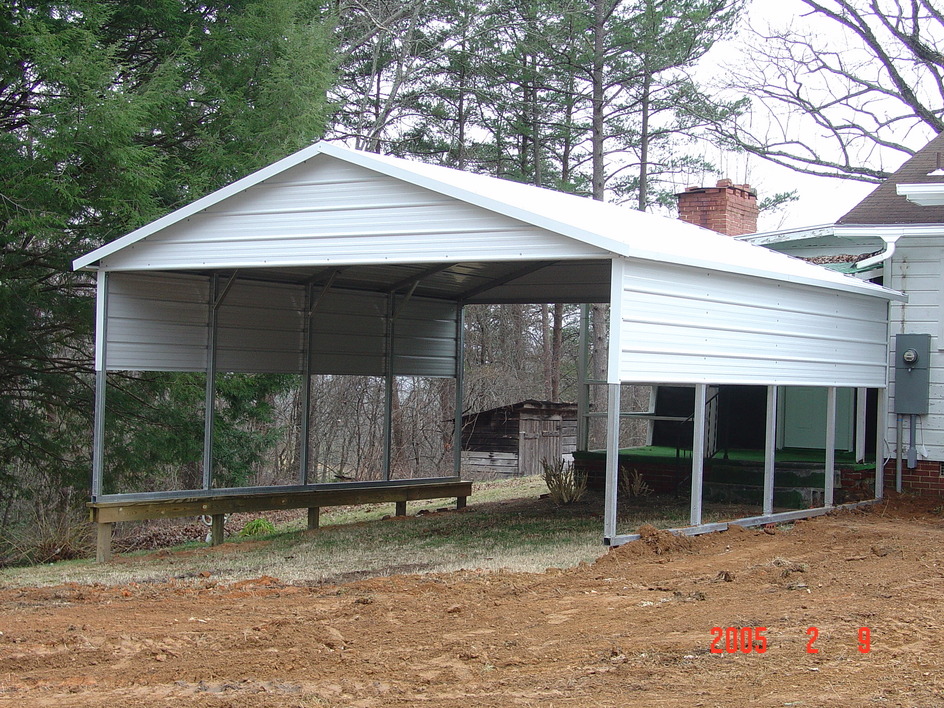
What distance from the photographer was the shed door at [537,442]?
2711cm

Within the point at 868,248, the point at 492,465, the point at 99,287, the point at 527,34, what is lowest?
the point at 492,465

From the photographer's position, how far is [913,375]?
1261 centimetres

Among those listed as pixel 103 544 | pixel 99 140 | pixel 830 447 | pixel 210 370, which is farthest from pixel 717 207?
pixel 103 544

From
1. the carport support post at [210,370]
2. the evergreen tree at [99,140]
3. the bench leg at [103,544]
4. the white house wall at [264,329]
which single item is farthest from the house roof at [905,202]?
the bench leg at [103,544]

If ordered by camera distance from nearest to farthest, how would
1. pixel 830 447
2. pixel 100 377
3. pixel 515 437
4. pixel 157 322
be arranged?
pixel 100 377 → pixel 157 322 → pixel 830 447 → pixel 515 437

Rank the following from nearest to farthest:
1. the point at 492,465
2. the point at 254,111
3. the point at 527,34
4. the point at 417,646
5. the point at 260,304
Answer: the point at 417,646
the point at 260,304
the point at 254,111
the point at 527,34
the point at 492,465

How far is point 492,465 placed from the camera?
91.1ft

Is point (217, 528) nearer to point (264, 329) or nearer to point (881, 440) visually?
point (264, 329)

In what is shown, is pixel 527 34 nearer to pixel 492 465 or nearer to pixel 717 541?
pixel 492 465

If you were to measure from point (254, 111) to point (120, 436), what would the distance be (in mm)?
4976

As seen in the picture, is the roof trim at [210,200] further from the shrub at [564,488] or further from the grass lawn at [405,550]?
the shrub at [564,488]

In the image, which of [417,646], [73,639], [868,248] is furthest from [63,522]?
[868,248]

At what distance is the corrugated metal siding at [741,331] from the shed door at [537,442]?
14.9 meters
